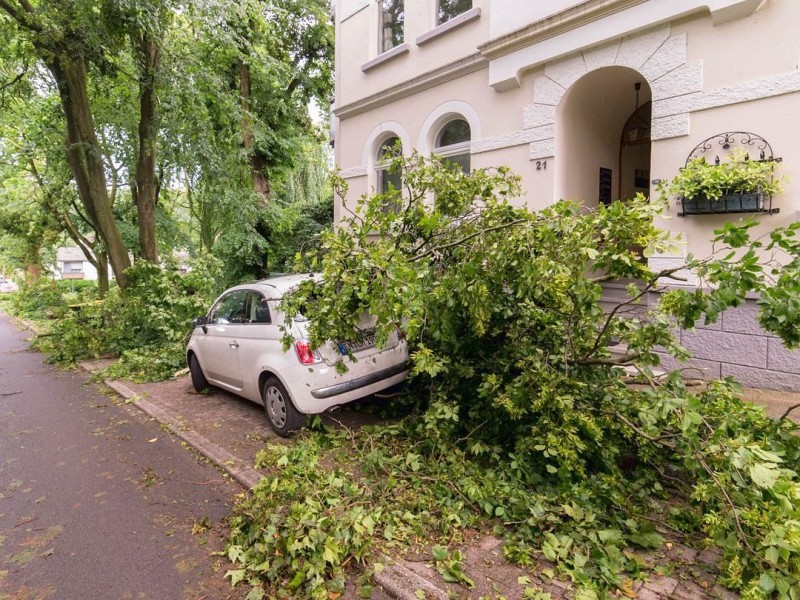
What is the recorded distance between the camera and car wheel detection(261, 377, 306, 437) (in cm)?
479

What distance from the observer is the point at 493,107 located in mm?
7613

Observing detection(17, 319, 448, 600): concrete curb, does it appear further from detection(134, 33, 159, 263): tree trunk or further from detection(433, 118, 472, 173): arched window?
detection(433, 118, 472, 173): arched window

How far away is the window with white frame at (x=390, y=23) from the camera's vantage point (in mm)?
9500

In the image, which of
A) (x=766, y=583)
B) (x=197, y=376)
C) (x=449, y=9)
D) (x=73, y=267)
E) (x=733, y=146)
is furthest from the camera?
(x=73, y=267)

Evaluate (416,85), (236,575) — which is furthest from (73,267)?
(236,575)

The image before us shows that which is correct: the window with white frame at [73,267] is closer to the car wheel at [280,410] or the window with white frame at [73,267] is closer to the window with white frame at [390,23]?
the window with white frame at [390,23]

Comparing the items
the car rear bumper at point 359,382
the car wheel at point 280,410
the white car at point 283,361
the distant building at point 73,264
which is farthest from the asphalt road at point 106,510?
the distant building at point 73,264

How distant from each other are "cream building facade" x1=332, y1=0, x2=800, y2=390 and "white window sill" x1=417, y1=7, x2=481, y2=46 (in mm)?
21

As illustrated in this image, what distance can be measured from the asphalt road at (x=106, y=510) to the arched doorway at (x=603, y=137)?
6.03 metres

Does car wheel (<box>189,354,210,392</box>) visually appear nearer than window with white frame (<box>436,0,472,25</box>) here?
Yes

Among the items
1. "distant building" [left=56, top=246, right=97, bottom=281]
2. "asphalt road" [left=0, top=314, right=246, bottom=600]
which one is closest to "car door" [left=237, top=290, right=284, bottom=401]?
"asphalt road" [left=0, top=314, right=246, bottom=600]

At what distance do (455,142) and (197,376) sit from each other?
5.89 metres

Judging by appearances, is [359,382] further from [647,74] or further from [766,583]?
[647,74]

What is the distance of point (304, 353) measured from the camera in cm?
467
